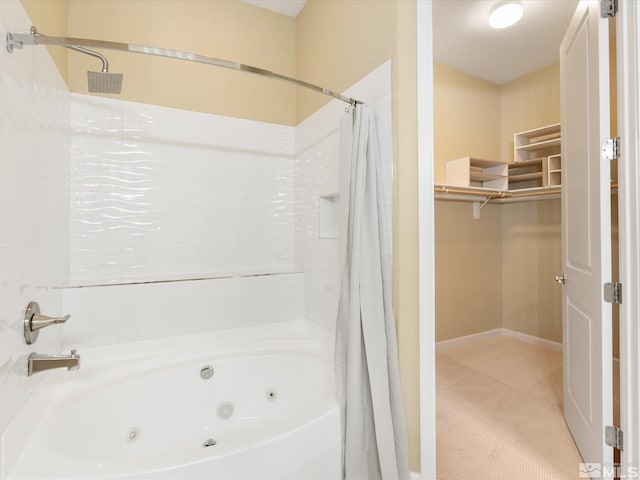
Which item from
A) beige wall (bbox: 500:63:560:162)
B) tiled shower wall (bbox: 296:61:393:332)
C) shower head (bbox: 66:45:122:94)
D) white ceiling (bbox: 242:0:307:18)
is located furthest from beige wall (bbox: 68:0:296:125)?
beige wall (bbox: 500:63:560:162)

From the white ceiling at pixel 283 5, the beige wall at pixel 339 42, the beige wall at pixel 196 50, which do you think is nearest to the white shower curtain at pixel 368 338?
the beige wall at pixel 339 42

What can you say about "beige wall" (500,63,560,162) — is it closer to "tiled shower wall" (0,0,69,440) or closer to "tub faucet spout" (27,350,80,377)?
"tiled shower wall" (0,0,69,440)

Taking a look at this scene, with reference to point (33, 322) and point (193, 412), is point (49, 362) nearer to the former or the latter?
point (33, 322)

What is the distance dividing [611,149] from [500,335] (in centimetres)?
275

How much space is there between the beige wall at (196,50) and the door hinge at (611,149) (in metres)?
1.86

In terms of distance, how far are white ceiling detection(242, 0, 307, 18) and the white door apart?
5.65 feet

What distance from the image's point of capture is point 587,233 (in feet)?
5.02

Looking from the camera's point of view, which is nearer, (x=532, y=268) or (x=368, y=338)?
(x=368, y=338)

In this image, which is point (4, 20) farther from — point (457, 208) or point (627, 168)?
point (457, 208)

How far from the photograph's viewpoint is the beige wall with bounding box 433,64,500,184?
3094 millimetres

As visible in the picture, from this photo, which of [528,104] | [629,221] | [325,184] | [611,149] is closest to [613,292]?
[629,221]

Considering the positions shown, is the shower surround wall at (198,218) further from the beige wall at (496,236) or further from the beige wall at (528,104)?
the beige wall at (528,104)

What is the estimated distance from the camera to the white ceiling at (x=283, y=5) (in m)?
2.28

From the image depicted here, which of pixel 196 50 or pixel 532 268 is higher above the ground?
pixel 196 50
